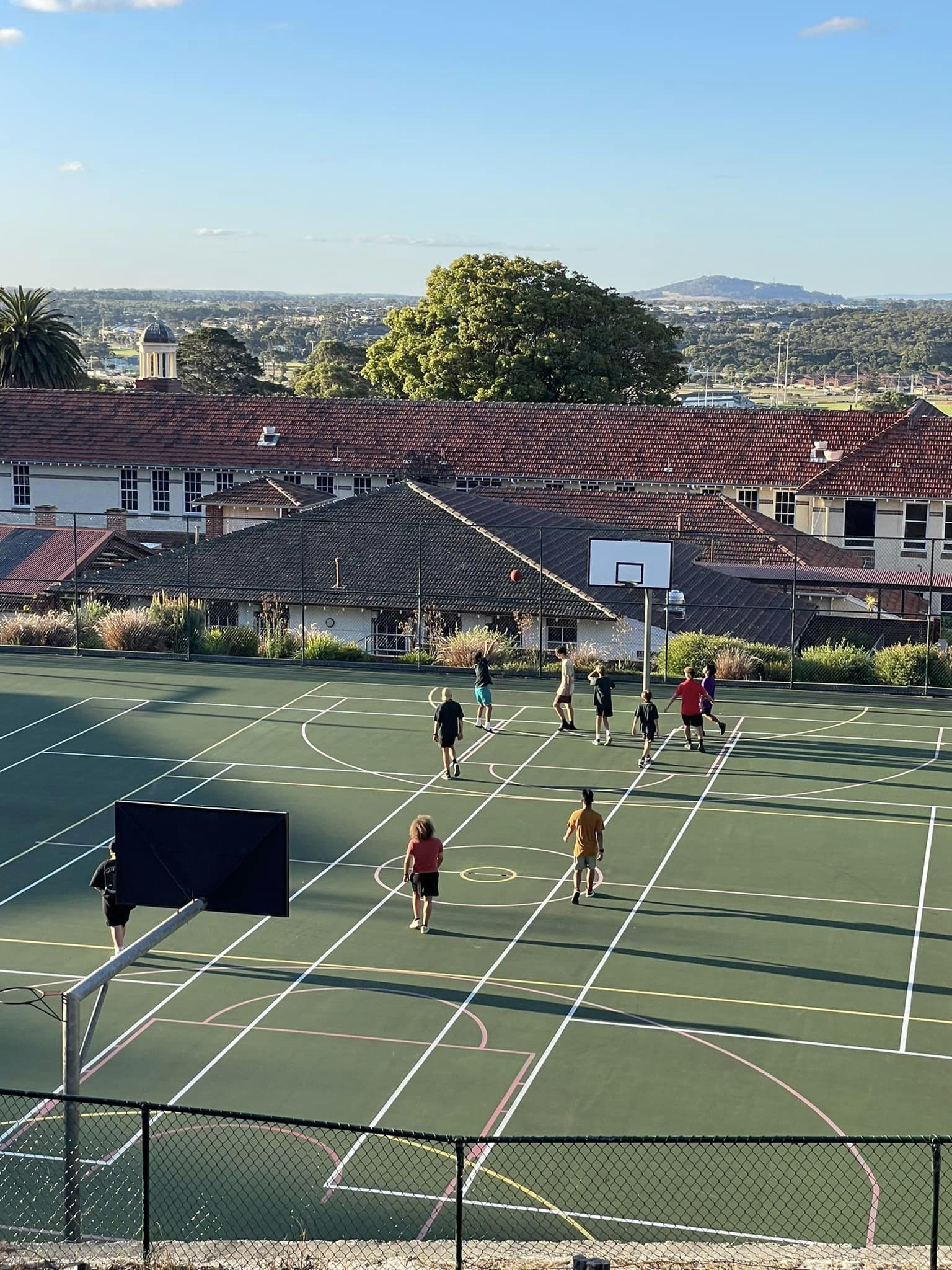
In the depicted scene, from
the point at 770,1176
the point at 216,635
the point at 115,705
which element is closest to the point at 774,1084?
the point at 770,1176

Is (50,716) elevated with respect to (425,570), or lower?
lower

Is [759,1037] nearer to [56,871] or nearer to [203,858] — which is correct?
[203,858]

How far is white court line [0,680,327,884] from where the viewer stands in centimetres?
2381

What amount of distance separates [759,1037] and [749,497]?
141 feet

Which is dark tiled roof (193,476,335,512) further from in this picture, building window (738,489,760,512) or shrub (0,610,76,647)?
shrub (0,610,76,647)

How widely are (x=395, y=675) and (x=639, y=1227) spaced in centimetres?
2188

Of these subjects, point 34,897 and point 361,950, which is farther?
point 34,897

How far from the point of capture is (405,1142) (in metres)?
15.1

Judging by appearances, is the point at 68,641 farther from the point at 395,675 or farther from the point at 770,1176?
the point at 770,1176

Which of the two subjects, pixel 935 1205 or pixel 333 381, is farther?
pixel 333 381

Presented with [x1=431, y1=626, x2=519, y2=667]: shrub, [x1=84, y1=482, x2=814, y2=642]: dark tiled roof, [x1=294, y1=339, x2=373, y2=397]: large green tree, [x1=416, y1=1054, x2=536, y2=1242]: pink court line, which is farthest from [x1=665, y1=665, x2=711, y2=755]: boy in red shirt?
[x1=294, y1=339, x2=373, y2=397]: large green tree

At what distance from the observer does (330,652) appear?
3616 cm

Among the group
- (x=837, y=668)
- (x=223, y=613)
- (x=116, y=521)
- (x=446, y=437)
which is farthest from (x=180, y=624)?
(x=446, y=437)

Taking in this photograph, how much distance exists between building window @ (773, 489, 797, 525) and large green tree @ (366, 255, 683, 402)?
12.7 meters
